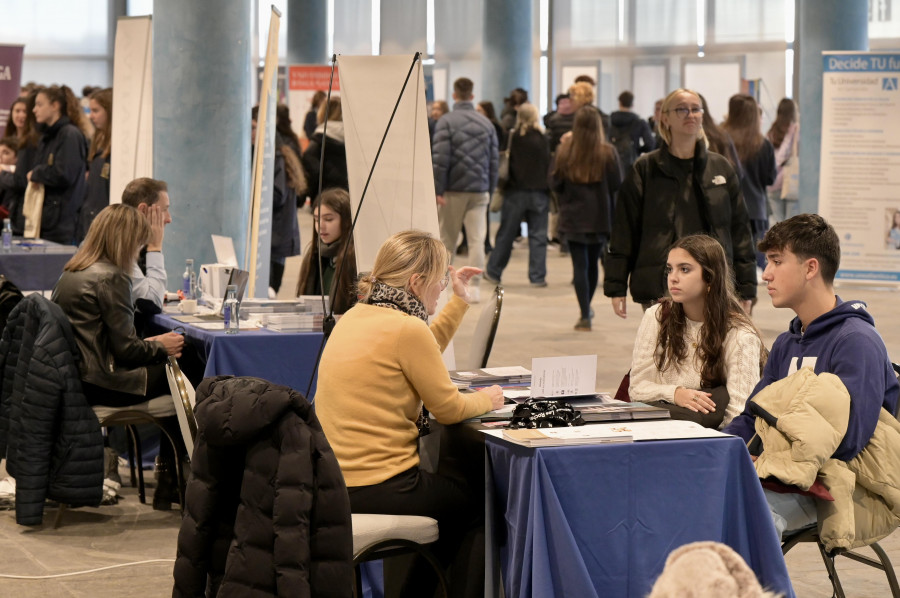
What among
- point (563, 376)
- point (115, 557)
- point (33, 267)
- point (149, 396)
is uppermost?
point (33, 267)

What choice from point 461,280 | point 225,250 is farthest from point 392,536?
point 225,250

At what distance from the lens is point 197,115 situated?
688 centimetres

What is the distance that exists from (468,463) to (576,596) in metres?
0.61

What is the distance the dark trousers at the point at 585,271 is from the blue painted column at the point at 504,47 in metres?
9.18

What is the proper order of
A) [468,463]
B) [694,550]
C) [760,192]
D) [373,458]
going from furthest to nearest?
[760,192] → [468,463] → [373,458] → [694,550]

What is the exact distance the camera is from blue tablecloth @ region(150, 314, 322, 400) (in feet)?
15.4

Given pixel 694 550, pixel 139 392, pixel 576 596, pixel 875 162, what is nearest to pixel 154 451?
pixel 139 392

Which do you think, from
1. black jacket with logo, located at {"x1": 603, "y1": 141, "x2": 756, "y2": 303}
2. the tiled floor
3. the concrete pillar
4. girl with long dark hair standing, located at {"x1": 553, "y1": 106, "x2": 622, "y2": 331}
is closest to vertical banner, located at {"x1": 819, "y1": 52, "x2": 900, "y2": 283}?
girl with long dark hair standing, located at {"x1": 553, "y1": 106, "x2": 622, "y2": 331}

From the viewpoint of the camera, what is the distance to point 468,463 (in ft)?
11.1

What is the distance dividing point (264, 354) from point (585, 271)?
4368 millimetres

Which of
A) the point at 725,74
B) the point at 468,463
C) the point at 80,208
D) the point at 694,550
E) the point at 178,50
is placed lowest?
the point at 468,463

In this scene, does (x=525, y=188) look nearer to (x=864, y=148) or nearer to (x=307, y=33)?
(x=864, y=148)

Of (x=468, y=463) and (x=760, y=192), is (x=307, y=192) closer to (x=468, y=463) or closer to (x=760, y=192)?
(x=760, y=192)

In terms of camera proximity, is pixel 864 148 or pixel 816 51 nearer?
pixel 864 148
